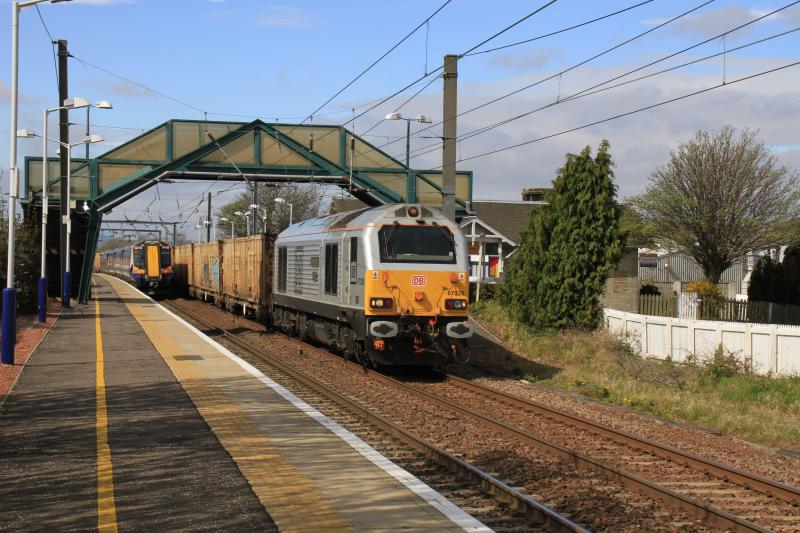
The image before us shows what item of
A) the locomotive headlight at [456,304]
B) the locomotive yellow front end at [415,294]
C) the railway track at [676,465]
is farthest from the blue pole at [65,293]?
the railway track at [676,465]

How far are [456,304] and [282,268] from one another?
838 cm

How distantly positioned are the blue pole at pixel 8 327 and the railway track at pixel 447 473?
5.68 metres

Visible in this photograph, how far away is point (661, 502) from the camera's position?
26.7ft

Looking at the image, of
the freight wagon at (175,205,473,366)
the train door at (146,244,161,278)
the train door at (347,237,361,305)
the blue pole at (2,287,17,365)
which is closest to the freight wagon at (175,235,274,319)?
the train door at (146,244,161,278)

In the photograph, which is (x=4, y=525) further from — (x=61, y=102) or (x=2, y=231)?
(x=61, y=102)

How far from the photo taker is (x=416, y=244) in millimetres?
16719

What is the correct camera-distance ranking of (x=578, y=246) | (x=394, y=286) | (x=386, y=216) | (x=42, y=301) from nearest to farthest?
→ (x=394, y=286), (x=386, y=216), (x=578, y=246), (x=42, y=301)

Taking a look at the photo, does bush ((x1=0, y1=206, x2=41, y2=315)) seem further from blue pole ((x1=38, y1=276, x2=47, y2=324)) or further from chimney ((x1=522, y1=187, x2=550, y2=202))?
chimney ((x1=522, y1=187, x2=550, y2=202))

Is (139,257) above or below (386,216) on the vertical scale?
below

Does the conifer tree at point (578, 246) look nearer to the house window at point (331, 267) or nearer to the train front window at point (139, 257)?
the house window at point (331, 267)

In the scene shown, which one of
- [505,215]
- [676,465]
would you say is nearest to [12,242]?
[676,465]

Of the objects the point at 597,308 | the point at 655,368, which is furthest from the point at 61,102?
the point at 655,368

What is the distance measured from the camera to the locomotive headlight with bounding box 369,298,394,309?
16.0 meters

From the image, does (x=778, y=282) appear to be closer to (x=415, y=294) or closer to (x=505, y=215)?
(x=415, y=294)
